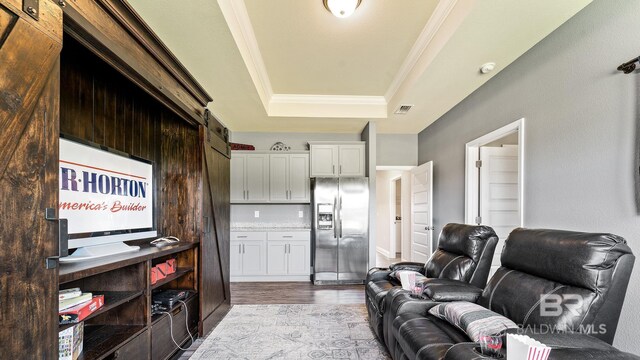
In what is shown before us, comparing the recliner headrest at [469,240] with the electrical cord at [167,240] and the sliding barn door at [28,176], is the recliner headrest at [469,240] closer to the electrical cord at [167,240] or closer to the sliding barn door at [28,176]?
the electrical cord at [167,240]

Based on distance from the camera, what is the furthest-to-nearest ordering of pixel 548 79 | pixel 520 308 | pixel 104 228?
pixel 548 79 < pixel 104 228 < pixel 520 308

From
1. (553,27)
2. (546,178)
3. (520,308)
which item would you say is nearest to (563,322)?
(520,308)

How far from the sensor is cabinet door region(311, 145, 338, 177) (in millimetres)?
4949

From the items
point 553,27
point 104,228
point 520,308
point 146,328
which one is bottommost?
point 146,328

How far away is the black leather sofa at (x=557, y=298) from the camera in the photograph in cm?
125

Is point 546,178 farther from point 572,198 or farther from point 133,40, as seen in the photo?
point 133,40

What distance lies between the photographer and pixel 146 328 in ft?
6.31

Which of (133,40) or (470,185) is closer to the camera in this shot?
(133,40)

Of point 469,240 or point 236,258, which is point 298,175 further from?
point 469,240

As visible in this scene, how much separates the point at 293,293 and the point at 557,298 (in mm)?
3242

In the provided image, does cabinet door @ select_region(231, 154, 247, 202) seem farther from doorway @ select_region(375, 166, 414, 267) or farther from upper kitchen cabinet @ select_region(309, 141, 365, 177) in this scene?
doorway @ select_region(375, 166, 414, 267)

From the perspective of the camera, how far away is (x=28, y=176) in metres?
1.00

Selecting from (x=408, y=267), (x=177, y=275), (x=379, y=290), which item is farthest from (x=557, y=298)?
(x=177, y=275)

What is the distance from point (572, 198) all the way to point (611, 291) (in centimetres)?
101
